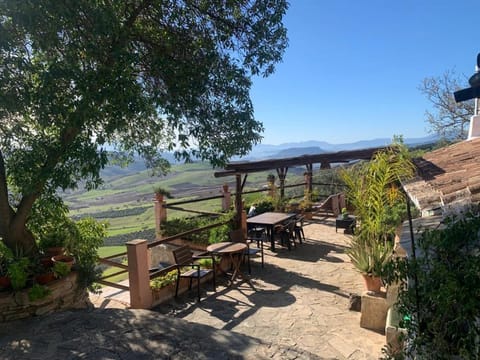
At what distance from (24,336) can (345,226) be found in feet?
27.2

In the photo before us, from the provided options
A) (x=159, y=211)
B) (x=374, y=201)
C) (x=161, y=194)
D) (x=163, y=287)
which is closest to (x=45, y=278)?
(x=163, y=287)

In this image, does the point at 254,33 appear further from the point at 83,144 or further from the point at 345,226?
the point at 345,226

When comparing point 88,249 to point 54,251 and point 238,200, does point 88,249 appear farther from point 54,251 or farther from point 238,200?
point 238,200

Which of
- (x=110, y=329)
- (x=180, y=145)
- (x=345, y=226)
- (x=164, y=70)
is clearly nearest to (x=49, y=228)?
(x=110, y=329)

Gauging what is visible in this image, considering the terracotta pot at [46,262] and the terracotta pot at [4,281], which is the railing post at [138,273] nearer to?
the terracotta pot at [46,262]

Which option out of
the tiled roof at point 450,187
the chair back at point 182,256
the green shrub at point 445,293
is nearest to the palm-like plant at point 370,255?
the tiled roof at point 450,187

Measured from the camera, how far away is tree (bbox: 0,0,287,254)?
2.90 m

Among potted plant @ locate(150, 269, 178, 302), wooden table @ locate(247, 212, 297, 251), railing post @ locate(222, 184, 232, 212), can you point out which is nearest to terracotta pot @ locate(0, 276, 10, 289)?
potted plant @ locate(150, 269, 178, 302)

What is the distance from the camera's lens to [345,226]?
9.75 metres

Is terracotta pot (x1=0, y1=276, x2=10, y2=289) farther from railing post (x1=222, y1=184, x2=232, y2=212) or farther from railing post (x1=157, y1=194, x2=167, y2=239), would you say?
railing post (x1=222, y1=184, x2=232, y2=212)

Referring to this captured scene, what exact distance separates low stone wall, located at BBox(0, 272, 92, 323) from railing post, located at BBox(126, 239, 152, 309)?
29.2 inches

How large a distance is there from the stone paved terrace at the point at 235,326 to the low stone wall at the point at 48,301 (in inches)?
5.8

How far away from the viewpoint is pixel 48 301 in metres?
4.03

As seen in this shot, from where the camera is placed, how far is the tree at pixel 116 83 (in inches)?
114
